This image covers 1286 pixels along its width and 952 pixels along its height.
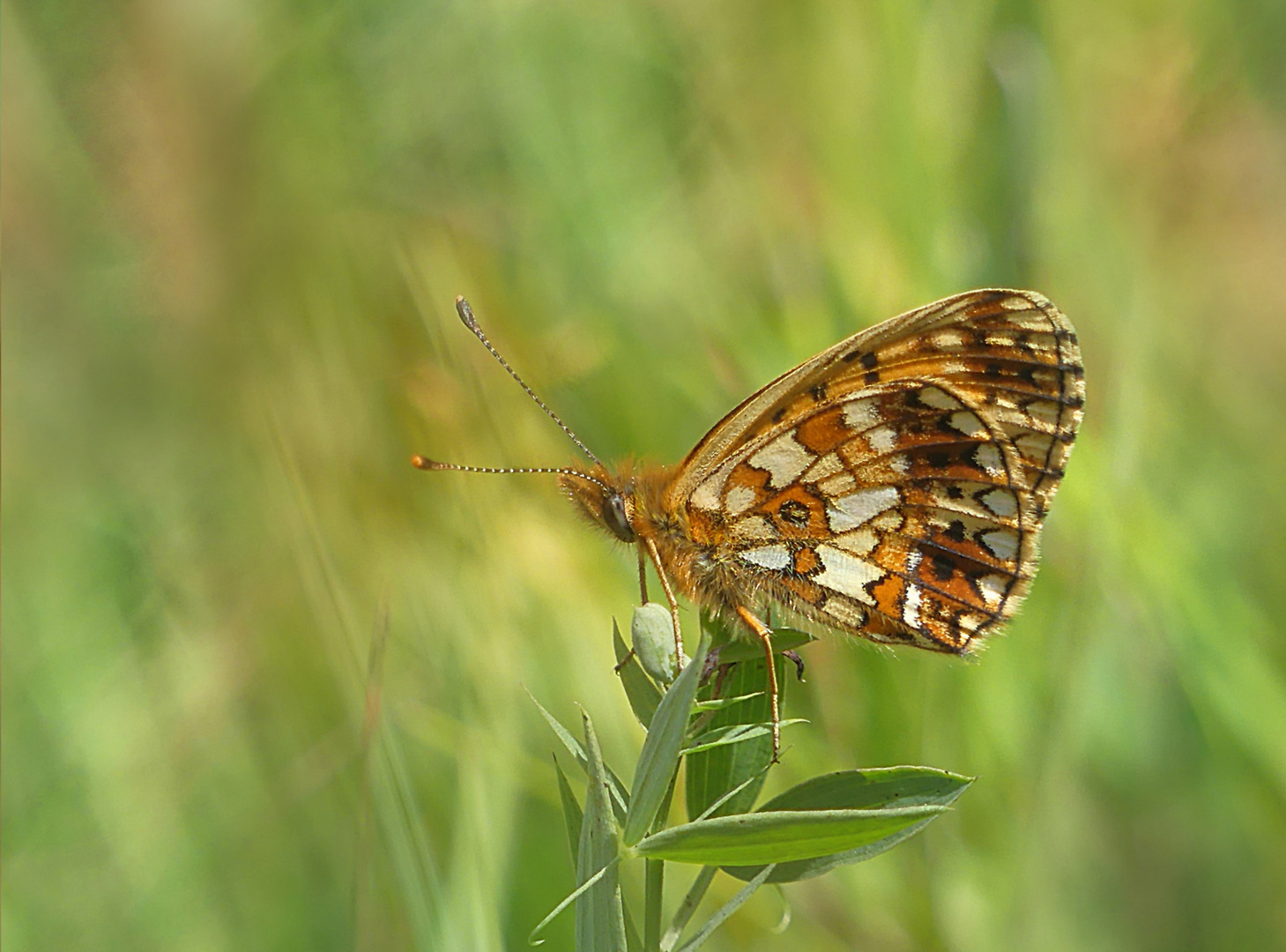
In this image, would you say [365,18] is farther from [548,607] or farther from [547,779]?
[547,779]

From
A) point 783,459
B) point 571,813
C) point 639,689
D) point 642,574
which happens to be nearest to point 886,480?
point 783,459

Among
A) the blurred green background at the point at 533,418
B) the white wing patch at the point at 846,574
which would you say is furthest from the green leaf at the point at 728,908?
the white wing patch at the point at 846,574

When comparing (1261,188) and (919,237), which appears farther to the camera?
(1261,188)

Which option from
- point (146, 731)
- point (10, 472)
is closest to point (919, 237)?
point (146, 731)

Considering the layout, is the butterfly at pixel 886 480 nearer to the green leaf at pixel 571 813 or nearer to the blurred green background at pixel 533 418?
the blurred green background at pixel 533 418

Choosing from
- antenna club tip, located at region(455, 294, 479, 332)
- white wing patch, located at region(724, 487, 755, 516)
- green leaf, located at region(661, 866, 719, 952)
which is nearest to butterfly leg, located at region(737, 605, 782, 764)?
green leaf, located at region(661, 866, 719, 952)

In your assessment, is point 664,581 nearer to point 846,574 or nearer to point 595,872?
point 846,574

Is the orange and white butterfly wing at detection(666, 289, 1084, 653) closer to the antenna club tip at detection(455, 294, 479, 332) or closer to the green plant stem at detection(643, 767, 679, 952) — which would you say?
the antenna club tip at detection(455, 294, 479, 332)
